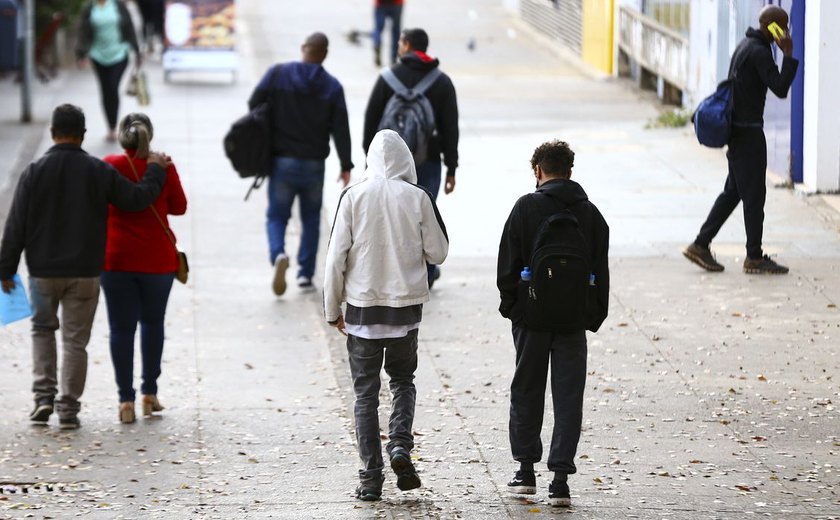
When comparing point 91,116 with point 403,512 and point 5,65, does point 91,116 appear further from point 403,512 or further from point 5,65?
point 403,512

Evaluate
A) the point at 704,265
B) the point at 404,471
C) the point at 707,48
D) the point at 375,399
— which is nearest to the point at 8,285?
the point at 375,399

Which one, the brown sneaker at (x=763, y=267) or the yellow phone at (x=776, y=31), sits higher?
the yellow phone at (x=776, y=31)

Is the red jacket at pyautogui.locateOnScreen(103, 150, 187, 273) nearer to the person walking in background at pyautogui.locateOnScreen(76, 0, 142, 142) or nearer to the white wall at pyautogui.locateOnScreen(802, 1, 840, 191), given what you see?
the white wall at pyautogui.locateOnScreen(802, 1, 840, 191)

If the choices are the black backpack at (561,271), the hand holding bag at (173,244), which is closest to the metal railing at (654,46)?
the hand holding bag at (173,244)

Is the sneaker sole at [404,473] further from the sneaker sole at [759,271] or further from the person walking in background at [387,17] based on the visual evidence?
the person walking in background at [387,17]

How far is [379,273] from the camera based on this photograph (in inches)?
258

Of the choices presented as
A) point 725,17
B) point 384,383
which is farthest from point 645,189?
point 384,383

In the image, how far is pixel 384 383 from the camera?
29.2ft

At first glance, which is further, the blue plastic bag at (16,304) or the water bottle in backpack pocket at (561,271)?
the blue plastic bag at (16,304)

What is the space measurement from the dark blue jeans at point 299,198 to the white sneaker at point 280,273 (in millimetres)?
137

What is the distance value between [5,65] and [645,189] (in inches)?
380

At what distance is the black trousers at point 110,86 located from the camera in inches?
693

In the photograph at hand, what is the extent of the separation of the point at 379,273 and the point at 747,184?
4.91 m

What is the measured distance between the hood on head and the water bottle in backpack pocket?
70cm
